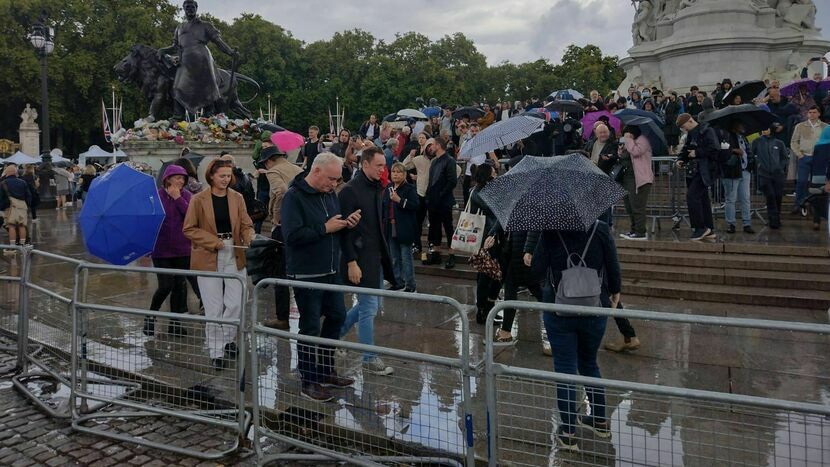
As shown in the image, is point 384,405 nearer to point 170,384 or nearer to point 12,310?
point 170,384

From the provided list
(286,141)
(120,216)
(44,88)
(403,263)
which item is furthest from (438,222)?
(44,88)

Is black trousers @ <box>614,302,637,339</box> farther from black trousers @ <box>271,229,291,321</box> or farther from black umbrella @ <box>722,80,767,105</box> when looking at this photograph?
black umbrella @ <box>722,80,767,105</box>

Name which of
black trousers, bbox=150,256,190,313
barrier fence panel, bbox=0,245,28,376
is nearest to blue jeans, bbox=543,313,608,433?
black trousers, bbox=150,256,190,313

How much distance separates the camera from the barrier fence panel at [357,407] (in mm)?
3867

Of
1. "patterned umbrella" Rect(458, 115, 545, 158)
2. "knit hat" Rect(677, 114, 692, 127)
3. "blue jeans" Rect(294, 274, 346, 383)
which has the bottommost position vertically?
"blue jeans" Rect(294, 274, 346, 383)

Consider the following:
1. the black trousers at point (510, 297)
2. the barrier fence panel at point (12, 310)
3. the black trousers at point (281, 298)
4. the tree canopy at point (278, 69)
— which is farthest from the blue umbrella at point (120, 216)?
the tree canopy at point (278, 69)

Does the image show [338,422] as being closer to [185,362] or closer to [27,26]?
[185,362]

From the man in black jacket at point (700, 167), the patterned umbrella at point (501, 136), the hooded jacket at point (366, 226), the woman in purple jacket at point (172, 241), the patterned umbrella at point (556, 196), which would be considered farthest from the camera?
the man in black jacket at point (700, 167)

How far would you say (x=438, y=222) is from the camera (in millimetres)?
9852

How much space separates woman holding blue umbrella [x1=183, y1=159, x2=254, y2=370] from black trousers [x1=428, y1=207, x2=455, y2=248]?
3935 millimetres

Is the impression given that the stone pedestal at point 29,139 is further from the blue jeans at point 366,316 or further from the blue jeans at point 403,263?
the blue jeans at point 366,316

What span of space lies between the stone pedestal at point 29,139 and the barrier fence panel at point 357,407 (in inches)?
1987

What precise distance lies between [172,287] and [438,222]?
4.22 meters

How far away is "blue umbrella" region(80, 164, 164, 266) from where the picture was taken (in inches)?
234
